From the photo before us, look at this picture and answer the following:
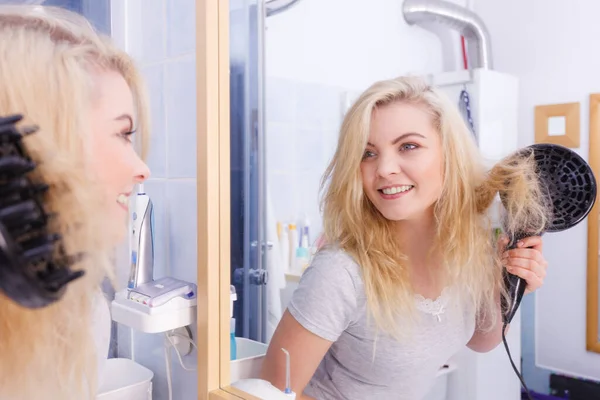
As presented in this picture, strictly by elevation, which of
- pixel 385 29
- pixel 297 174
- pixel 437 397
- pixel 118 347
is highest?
pixel 385 29

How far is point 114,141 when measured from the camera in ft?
1.57

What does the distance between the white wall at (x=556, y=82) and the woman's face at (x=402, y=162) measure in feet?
0.59

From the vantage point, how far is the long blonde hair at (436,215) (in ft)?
2.19

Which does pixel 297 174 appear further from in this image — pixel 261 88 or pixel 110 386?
pixel 110 386

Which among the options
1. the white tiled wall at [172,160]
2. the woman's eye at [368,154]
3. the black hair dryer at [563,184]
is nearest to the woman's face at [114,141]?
the white tiled wall at [172,160]

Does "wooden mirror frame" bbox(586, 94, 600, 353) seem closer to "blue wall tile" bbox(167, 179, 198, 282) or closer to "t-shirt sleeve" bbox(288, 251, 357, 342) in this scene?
"t-shirt sleeve" bbox(288, 251, 357, 342)

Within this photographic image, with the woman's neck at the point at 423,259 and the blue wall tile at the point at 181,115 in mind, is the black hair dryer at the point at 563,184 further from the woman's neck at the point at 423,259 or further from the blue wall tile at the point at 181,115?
the blue wall tile at the point at 181,115

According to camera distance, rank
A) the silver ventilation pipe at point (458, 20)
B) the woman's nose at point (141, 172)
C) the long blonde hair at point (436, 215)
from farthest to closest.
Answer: the silver ventilation pipe at point (458, 20) → the long blonde hair at point (436, 215) → the woman's nose at point (141, 172)

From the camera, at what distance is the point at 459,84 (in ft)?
2.58

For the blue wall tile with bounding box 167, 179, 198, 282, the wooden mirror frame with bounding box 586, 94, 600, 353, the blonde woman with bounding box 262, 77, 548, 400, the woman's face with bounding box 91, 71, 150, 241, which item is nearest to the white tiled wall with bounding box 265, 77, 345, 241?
the blonde woman with bounding box 262, 77, 548, 400

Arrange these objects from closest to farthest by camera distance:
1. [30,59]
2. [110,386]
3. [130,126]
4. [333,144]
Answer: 1. [30,59]
2. [130,126]
3. [110,386]
4. [333,144]

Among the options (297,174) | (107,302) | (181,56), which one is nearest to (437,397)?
(297,174)

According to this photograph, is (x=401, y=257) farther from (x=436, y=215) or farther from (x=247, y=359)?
(x=247, y=359)

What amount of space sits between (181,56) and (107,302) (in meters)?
0.36
